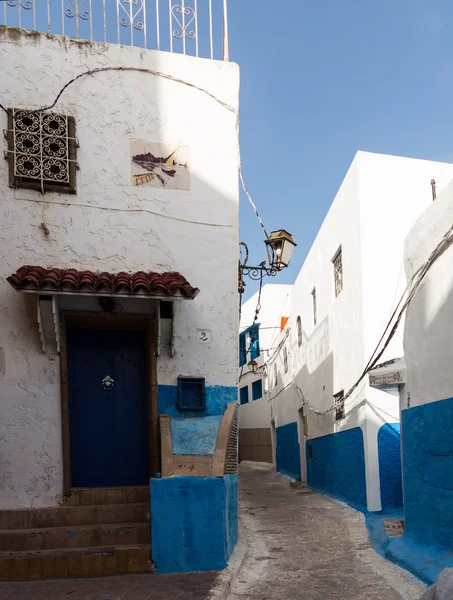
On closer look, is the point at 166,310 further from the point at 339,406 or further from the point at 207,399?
the point at 339,406

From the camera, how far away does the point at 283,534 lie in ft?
29.8

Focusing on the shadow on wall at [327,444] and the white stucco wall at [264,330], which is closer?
the shadow on wall at [327,444]

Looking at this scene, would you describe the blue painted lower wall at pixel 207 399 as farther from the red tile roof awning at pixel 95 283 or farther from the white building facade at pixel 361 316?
the white building facade at pixel 361 316

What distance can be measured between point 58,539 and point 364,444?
19.2 ft

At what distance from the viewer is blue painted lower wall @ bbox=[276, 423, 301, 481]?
17.1 meters

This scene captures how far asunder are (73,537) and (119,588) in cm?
100

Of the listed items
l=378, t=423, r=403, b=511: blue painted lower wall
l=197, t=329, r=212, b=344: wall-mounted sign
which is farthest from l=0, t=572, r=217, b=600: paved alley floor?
l=378, t=423, r=403, b=511: blue painted lower wall

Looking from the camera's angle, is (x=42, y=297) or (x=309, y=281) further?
(x=309, y=281)

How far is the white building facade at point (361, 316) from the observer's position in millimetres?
10328

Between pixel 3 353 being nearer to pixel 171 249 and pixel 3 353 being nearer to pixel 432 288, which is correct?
pixel 171 249

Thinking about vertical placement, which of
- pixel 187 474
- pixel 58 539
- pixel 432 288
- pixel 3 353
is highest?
pixel 432 288

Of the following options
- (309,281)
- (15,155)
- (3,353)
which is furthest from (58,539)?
(309,281)

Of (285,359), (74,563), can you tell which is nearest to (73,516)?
(74,563)

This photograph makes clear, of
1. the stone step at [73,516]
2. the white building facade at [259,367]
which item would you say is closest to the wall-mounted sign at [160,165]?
the stone step at [73,516]
